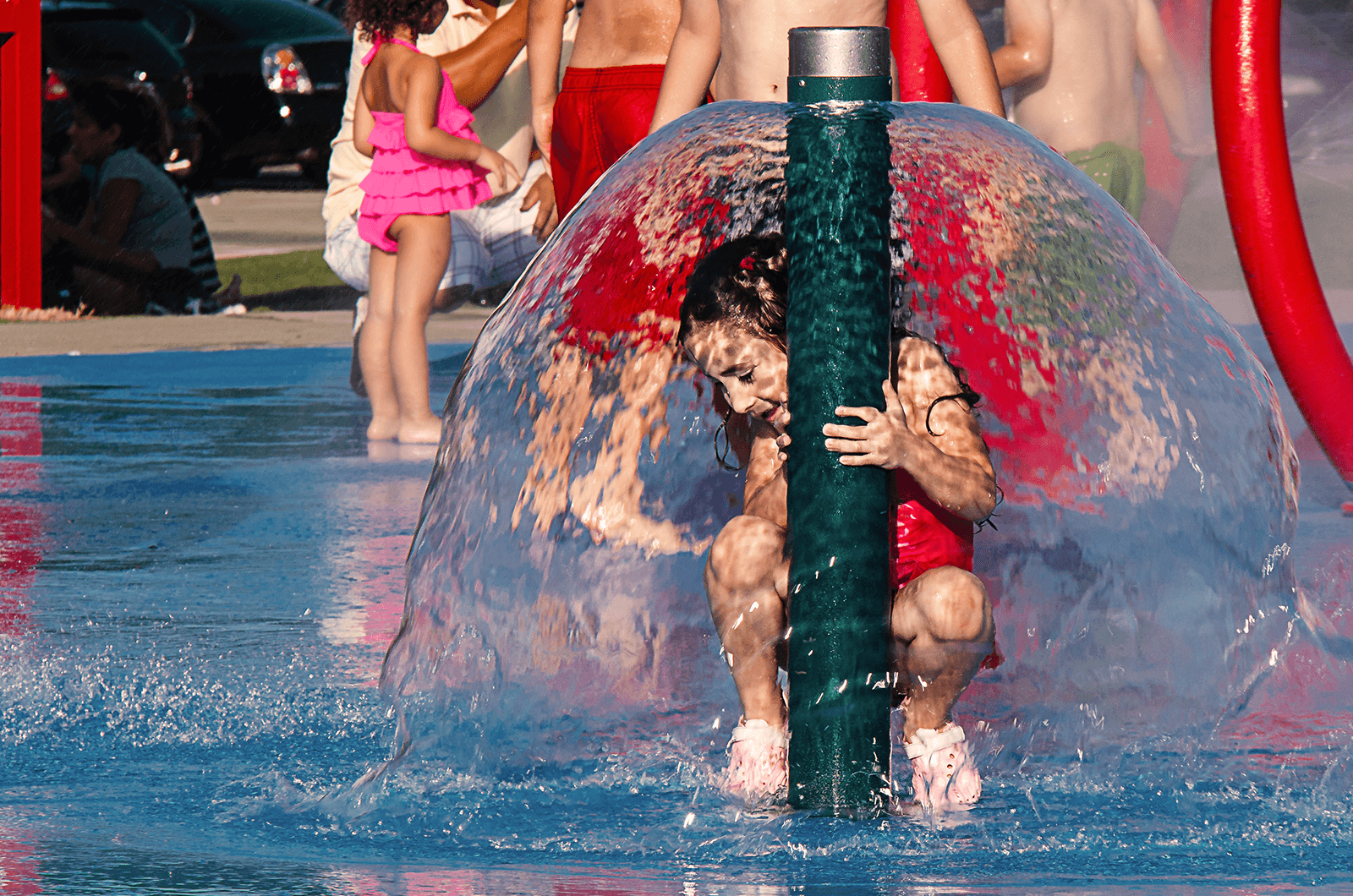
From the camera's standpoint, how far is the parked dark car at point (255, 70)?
14.6m

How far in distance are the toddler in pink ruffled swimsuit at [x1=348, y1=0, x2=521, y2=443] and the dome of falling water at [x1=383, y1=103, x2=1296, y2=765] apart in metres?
3.84

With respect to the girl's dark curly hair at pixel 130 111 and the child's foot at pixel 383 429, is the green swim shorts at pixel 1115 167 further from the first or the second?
the girl's dark curly hair at pixel 130 111

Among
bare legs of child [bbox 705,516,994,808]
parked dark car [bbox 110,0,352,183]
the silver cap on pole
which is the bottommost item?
bare legs of child [bbox 705,516,994,808]

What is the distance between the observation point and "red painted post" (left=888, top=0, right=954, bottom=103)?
5918 millimetres

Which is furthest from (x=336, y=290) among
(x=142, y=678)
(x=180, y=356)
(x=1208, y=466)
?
(x=1208, y=466)

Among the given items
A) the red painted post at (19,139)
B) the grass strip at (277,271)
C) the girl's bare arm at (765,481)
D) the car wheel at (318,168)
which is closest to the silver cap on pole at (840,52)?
the girl's bare arm at (765,481)

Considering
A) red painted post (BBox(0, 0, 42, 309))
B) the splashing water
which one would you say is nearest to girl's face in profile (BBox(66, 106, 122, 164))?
red painted post (BBox(0, 0, 42, 309))

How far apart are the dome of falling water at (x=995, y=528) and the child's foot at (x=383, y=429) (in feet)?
13.3

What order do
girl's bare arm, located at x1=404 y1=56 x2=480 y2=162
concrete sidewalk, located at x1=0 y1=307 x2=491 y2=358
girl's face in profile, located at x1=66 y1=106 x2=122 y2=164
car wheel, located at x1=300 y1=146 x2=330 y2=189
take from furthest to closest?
1. car wheel, located at x1=300 y1=146 x2=330 y2=189
2. girl's face in profile, located at x1=66 y1=106 x2=122 y2=164
3. concrete sidewalk, located at x1=0 y1=307 x2=491 y2=358
4. girl's bare arm, located at x1=404 y1=56 x2=480 y2=162

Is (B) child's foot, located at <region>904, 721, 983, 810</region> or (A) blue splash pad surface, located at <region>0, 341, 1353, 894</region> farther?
(B) child's foot, located at <region>904, 721, 983, 810</region>

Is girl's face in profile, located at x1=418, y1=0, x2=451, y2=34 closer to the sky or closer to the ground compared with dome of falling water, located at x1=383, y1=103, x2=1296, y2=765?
closer to the sky

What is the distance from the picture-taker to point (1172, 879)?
8.76ft

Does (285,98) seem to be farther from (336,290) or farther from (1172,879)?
(1172,879)

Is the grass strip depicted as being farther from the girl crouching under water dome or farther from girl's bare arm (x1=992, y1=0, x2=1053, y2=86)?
the girl crouching under water dome
